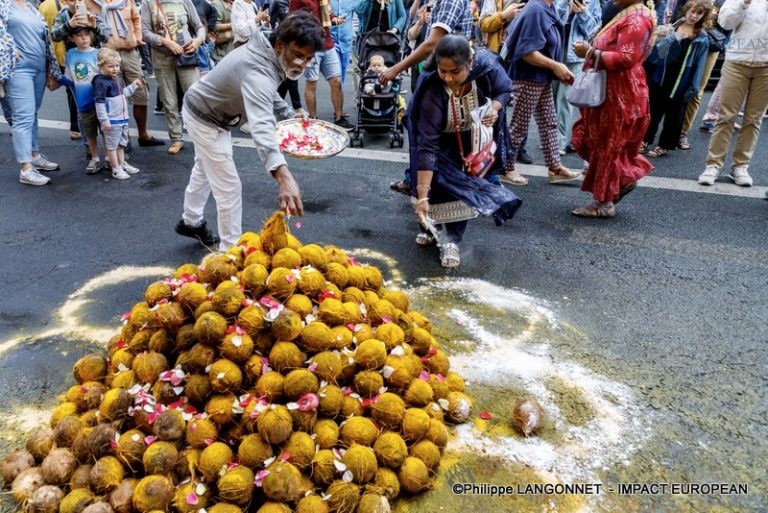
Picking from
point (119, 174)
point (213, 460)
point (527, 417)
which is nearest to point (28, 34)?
point (119, 174)

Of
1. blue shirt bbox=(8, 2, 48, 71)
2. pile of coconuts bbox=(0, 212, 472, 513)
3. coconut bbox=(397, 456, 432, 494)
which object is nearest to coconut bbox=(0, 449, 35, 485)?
pile of coconuts bbox=(0, 212, 472, 513)

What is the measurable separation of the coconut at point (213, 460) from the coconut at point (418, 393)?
89cm

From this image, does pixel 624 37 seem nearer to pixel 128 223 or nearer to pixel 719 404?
pixel 719 404

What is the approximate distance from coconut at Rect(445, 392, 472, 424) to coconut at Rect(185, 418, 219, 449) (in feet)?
4.01

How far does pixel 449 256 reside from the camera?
4.91m

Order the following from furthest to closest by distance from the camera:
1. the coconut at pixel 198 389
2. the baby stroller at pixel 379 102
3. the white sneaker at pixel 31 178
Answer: the baby stroller at pixel 379 102 < the white sneaker at pixel 31 178 < the coconut at pixel 198 389

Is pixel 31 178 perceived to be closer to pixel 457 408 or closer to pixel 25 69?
pixel 25 69

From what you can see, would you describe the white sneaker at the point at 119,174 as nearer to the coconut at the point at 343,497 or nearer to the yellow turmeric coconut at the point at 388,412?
the yellow turmeric coconut at the point at 388,412

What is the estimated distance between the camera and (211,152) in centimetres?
441

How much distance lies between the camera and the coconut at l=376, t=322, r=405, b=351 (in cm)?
294

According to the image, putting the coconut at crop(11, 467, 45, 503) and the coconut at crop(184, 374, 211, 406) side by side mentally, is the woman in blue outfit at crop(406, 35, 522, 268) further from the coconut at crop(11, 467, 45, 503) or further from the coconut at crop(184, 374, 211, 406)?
the coconut at crop(11, 467, 45, 503)

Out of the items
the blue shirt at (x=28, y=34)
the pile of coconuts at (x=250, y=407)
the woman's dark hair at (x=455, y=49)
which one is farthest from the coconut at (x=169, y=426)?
the blue shirt at (x=28, y=34)

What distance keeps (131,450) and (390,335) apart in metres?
1.31

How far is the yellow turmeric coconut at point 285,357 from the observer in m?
2.63
